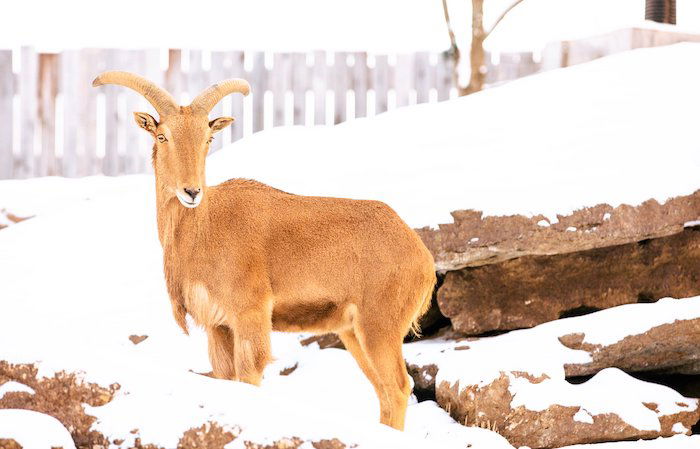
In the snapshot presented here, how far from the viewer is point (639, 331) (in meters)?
7.52

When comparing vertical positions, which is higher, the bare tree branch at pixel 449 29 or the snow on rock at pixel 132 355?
the bare tree branch at pixel 449 29

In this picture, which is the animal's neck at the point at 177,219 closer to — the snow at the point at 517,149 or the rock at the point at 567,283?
the snow at the point at 517,149

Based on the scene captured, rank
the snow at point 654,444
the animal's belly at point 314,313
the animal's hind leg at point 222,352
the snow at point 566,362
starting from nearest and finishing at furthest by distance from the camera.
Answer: the animal's hind leg at point 222,352 < the animal's belly at point 314,313 < the snow at point 654,444 < the snow at point 566,362

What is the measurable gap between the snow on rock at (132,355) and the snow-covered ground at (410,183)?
22 mm

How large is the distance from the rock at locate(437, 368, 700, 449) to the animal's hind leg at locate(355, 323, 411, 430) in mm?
913

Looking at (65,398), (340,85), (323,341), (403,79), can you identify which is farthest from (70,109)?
(65,398)

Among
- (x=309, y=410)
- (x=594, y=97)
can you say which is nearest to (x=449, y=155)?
(x=594, y=97)

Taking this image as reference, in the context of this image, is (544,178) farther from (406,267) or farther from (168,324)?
(168,324)

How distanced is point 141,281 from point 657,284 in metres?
4.50

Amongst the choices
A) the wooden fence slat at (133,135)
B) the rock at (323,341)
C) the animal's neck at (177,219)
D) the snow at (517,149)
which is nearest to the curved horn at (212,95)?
the animal's neck at (177,219)

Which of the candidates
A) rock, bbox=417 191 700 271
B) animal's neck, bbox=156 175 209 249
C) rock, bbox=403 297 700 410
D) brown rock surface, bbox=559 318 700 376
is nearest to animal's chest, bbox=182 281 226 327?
animal's neck, bbox=156 175 209 249

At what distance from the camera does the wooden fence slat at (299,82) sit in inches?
530

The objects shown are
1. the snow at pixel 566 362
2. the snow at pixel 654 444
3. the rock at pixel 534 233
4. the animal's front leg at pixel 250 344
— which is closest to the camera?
the animal's front leg at pixel 250 344

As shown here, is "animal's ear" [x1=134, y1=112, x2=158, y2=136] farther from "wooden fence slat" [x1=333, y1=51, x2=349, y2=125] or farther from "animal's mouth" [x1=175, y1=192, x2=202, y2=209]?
"wooden fence slat" [x1=333, y1=51, x2=349, y2=125]
